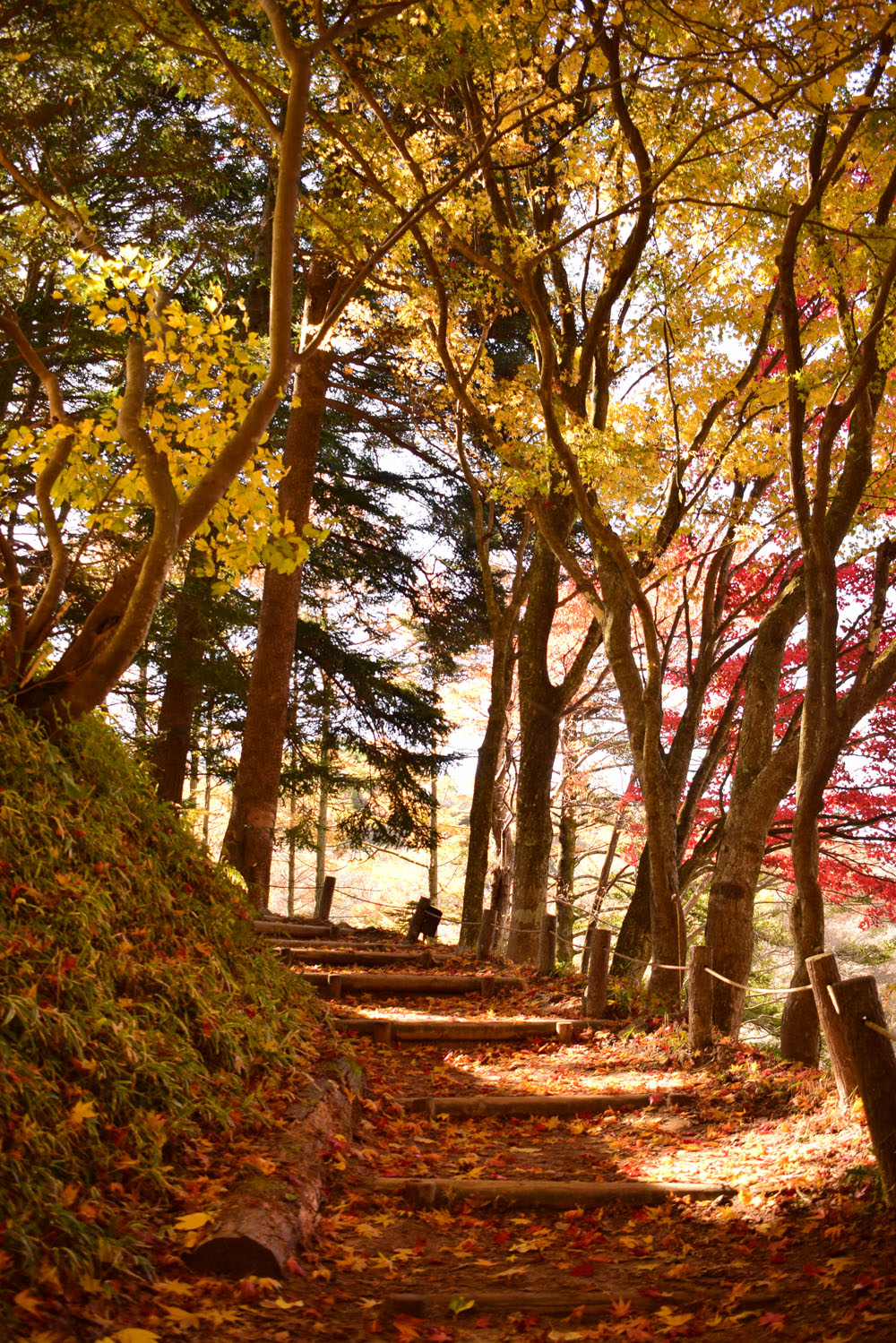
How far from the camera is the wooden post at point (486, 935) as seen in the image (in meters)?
10.5

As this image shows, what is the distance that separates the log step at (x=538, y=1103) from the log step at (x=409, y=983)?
273cm

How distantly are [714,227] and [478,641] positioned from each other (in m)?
8.34

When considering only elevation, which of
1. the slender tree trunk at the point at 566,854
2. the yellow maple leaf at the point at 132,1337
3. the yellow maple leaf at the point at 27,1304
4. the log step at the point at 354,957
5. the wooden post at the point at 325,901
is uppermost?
the slender tree trunk at the point at 566,854

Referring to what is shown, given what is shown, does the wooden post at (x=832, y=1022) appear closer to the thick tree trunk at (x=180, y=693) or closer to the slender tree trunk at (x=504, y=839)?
the slender tree trunk at (x=504, y=839)

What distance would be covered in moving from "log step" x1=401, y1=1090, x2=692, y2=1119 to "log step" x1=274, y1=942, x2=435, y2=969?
369cm

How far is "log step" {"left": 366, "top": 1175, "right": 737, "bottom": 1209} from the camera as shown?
171 inches

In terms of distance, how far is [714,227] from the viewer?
315 inches

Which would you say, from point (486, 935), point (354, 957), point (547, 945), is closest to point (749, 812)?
point (547, 945)

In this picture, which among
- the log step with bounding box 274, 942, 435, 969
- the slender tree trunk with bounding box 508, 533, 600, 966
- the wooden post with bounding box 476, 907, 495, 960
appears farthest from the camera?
the wooden post with bounding box 476, 907, 495, 960

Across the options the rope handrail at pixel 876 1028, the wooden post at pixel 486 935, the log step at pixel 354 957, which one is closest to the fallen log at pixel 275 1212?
the rope handrail at pixel 876 1028

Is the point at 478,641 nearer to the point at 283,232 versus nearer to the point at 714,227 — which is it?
the point at 714,227

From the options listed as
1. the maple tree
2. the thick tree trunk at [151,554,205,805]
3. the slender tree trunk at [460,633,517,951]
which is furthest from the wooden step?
the thick tree trunk at [151,554,205,805]

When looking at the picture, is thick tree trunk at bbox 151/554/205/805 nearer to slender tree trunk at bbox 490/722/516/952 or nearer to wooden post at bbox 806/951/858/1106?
slender tree trunk at bbox 490/722/516/952

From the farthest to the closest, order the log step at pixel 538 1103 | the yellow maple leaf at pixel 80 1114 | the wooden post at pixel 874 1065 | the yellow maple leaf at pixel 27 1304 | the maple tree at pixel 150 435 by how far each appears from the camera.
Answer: the log step at pixel 538 1103 → the maple tree at pixel 150 435 → the wooden post at pixel 874 1065 → the yellow maple leaf at pixel 80 1114 → the yellow maple leaf at pixel 27 1304
